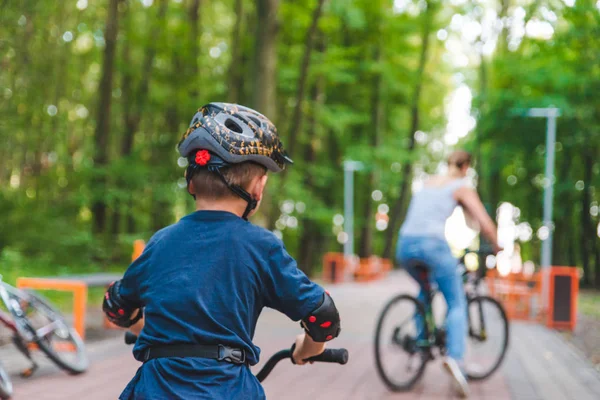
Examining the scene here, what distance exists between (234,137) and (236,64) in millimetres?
16566

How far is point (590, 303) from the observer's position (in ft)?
60.8

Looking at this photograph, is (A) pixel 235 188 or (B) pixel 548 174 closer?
(A) pixel 235 188

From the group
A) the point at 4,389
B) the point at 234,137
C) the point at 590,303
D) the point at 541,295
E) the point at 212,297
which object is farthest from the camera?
the point at 590,303

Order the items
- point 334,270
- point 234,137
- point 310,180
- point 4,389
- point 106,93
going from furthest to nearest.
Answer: point 334,270 → point 310,180 → point 106,93 → point 4,389 → point 234,137

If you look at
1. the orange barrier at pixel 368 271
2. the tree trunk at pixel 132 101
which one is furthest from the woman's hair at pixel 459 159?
the orange barrier at pixel 368 271

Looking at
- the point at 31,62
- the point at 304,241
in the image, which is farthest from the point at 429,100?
the point at 31,62

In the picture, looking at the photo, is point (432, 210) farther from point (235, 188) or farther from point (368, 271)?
point (368, 271)

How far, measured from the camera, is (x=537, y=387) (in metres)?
6.10

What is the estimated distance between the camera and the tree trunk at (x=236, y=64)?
59.5 ft

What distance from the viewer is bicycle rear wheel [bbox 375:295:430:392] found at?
5656 millimetres

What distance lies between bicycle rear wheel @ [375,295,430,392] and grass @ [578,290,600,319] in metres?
9.65

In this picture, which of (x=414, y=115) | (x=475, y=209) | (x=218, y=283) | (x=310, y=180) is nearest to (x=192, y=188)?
(x=218, y=283)

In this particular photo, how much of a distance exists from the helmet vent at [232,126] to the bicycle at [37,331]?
406 centimetres

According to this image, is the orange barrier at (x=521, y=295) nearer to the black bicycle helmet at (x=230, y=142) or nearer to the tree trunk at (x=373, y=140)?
the black bicycle helmet at (x=230, y=142)
